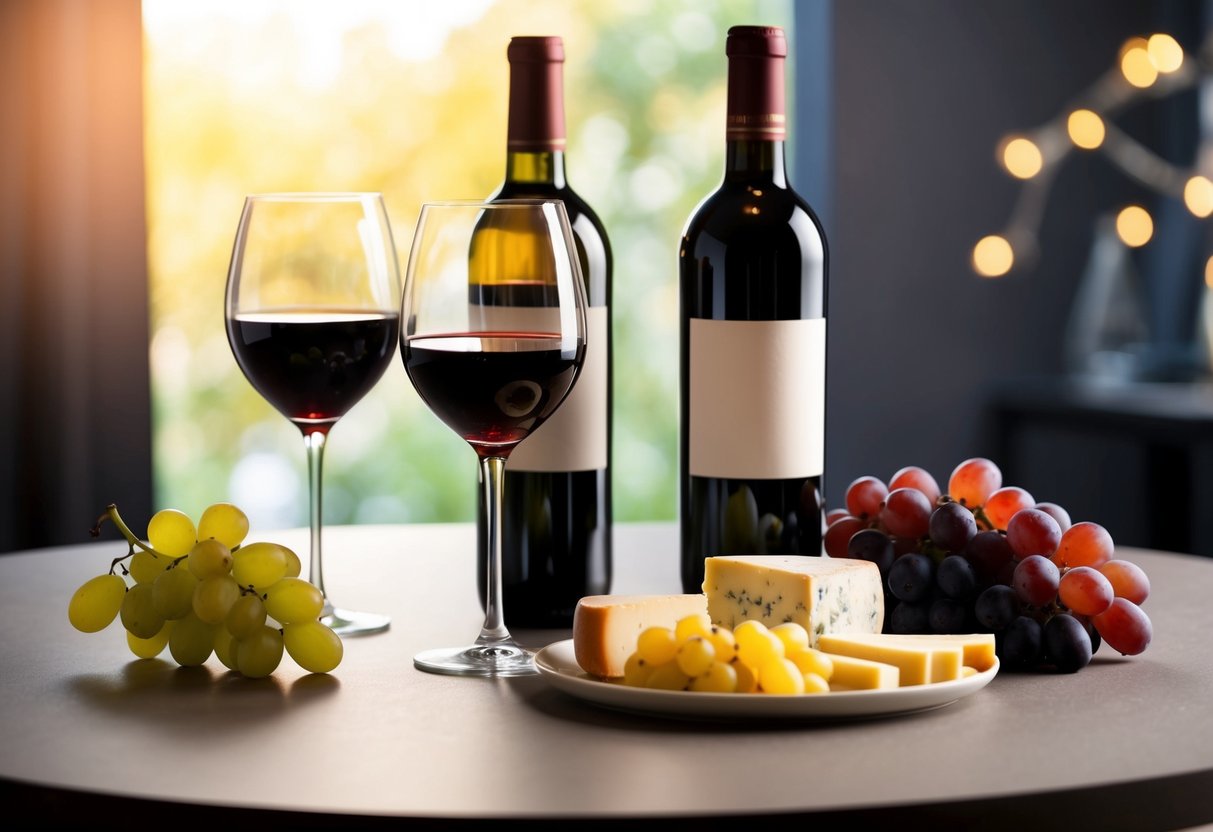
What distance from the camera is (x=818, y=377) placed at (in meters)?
1.07

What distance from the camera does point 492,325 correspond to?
3.15 ft

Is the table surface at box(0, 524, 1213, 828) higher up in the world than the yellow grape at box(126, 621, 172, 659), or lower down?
lower down

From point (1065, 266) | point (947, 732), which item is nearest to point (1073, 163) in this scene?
point (1065, 266)

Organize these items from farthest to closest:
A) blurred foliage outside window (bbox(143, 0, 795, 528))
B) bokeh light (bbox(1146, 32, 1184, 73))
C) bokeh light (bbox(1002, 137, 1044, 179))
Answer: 1. blurred foliage outside window (bbox(143, 0, 795, 528))
2. bokeh light (bbox(1002, 137, 1044, 179))
3. bokeh light (bbox(1146, 32, 1184, 73))

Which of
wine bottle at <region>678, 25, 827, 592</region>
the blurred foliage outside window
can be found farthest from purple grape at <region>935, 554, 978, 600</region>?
the blurred foliage outside window

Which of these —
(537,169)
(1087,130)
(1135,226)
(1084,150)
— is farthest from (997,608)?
(1084,150)

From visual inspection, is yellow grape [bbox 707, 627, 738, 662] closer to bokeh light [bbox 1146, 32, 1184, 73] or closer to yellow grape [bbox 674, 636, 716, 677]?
yellow grape [bbox 674, 636, 716, 677]

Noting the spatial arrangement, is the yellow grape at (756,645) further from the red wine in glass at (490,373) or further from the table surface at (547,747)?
the red wine in glass at (490,373)

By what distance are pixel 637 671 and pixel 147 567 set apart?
348mm

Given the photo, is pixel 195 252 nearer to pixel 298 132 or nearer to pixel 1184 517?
pixel 298 132

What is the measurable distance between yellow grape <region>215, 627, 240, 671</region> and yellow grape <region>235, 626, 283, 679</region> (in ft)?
0.03

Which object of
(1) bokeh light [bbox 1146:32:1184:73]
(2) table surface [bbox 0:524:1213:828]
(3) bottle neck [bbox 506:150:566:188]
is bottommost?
(2) table surface [bbox 0:524:1213:828]

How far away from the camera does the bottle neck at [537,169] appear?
112 cm

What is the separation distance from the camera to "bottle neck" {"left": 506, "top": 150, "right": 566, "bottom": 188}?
1120 mm
